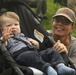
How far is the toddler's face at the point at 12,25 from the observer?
→ 369 cm

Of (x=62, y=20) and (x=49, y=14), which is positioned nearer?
(x=62, y=20)

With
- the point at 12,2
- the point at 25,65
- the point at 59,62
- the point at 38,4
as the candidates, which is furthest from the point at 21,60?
the point at 38,4

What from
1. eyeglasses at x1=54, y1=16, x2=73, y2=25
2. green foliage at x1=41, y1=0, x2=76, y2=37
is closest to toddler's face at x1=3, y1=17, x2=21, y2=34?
→ eyeglasses at x1=54, y1=16, x2=73, y2=25

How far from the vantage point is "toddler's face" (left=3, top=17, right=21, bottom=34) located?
3689 millimetres

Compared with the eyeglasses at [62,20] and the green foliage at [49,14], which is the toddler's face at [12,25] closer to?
the eyeglasses at [62,20]

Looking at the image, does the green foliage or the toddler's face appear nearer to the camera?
the toddler's face

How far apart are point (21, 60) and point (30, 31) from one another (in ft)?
4.44

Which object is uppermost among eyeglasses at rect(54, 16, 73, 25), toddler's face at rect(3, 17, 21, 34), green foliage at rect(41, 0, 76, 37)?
eyeglasses at rect(54, 16, 73, 25)

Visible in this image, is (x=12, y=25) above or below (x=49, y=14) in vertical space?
above

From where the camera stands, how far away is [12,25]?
12.3 feet

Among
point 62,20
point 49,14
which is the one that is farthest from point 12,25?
point 49,14

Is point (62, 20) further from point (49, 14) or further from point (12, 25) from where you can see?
point (49, 14)

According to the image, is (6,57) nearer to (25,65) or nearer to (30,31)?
(25,65)

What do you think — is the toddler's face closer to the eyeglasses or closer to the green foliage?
the eyeglasses
